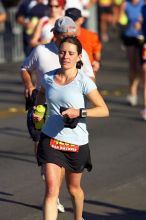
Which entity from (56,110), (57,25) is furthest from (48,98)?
(57,25)

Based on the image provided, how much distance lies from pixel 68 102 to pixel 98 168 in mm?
3192

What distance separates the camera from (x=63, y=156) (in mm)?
7105

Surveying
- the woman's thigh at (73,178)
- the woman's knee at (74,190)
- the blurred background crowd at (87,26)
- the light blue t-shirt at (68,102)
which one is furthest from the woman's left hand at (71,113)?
the blurred background crowd at (87,26)

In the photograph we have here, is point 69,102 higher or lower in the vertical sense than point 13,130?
higher

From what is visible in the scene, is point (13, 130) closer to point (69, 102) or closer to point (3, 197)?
point (3, 197)

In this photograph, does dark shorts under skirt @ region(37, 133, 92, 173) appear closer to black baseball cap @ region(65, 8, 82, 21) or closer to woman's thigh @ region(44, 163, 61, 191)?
woman's thigh @ region(44, 163, 61, 191)

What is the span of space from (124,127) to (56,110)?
5764mm

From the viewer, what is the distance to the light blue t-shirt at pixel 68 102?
7020mm

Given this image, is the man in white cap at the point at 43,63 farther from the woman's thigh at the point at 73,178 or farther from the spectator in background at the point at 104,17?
the spectator in background at the point at 104,17

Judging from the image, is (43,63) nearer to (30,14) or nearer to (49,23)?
(49,23)

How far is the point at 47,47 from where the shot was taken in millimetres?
8586

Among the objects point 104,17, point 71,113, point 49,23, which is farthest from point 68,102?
point 104,17

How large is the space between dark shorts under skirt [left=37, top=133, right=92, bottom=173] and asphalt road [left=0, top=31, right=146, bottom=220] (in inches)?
41.2

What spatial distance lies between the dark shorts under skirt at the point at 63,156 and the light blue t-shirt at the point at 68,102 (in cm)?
8
